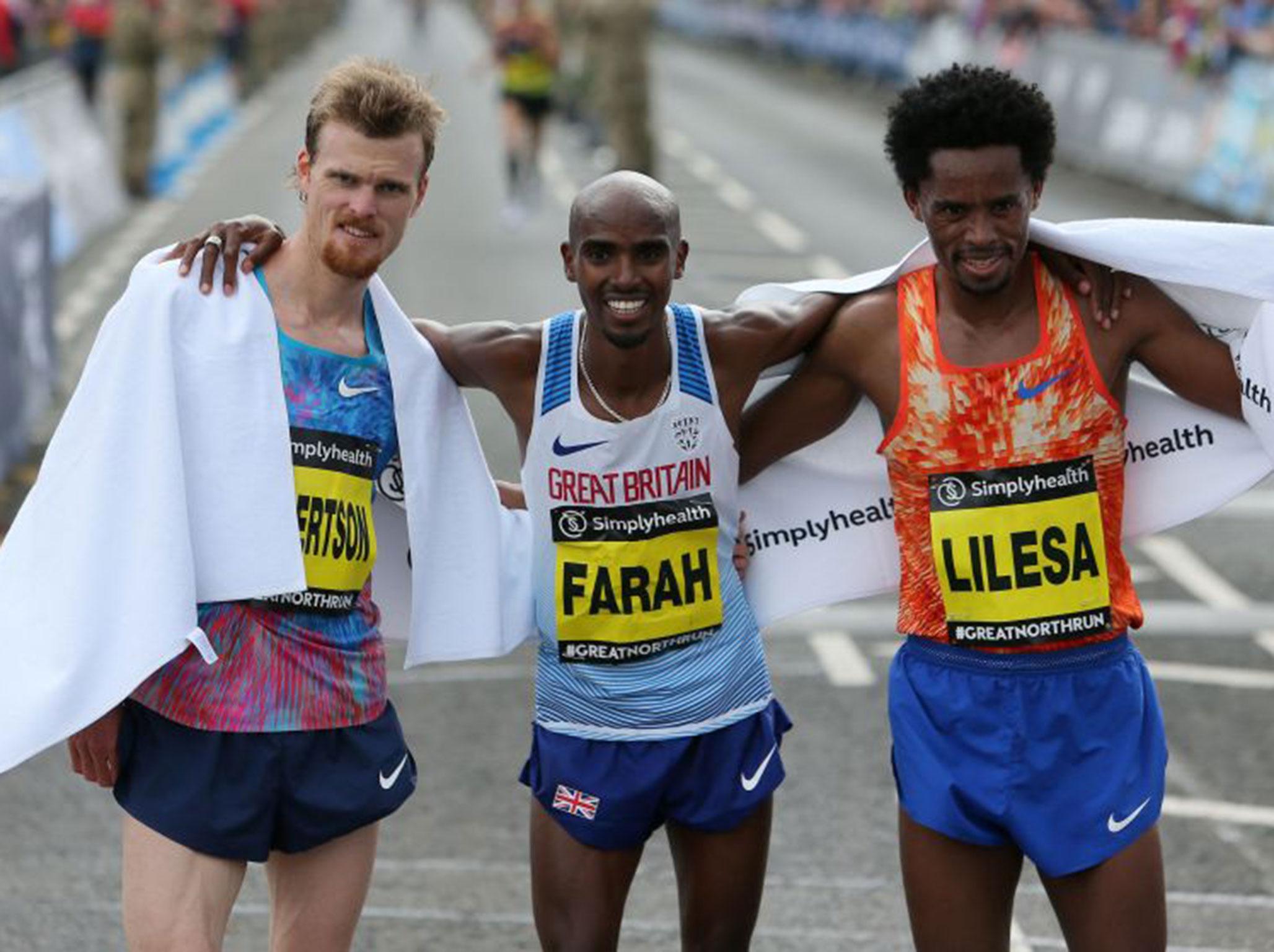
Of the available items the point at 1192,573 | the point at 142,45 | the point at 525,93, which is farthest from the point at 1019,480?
the point at 142,45

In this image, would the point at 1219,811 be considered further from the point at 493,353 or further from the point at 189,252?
the point at 189,252

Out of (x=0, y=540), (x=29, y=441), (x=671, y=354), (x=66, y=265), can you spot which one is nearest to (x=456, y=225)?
(x=66, y=265)

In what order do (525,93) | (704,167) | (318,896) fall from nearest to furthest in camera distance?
1. (318,896)
2. (525,93)
3. (704,167)

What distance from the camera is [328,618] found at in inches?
190

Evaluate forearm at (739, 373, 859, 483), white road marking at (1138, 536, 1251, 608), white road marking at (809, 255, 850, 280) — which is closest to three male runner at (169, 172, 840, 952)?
forearm at (739, 373, 859, 483)

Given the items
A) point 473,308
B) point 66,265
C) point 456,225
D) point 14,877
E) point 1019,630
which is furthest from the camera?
point 456,225

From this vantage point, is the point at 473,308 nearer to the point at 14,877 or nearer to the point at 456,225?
the point at 456,225

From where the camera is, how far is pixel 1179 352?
17.0 ft

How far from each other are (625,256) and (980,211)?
25.9 inches

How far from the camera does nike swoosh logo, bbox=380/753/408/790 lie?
489 centimetres

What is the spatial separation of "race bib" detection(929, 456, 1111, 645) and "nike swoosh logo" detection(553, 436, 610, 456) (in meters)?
0.69

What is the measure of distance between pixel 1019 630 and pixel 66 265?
16.8 meters

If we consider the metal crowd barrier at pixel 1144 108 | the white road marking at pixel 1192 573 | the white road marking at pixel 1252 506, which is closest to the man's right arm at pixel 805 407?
the white road marking at pixel 1192 573

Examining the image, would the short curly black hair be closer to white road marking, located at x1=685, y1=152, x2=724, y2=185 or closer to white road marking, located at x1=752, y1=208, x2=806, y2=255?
white road marking, located at x1=752, y1=208, x2=806, y2=255
